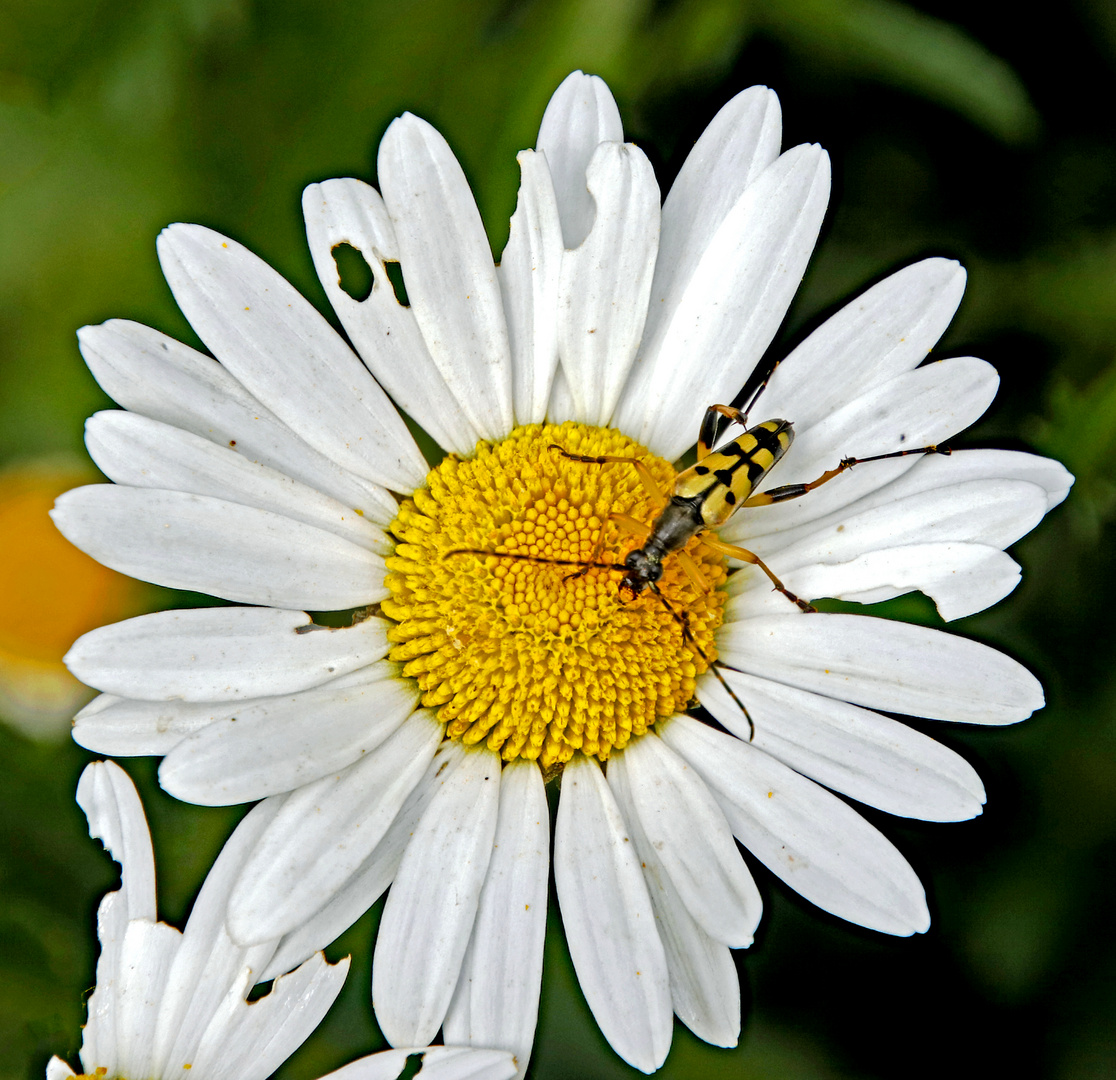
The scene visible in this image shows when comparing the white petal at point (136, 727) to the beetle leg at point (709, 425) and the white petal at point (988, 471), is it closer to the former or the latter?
the beetle leg at point (709, 425)

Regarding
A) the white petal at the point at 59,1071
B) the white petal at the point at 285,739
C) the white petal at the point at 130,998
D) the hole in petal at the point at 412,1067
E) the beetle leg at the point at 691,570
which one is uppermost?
the beetle leg at the point at 691,570

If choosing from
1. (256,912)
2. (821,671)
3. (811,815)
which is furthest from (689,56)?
(256,912)

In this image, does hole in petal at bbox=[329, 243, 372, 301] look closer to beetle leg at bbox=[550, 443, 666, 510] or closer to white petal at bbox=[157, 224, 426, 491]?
white petal at bbox=[157, 224, 426, 491]

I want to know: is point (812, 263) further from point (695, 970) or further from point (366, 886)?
point (366, 886)

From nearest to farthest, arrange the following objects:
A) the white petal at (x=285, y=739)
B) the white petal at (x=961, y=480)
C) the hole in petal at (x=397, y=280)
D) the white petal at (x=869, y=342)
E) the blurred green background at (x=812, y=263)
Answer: the white petal at (x=285, y=739), the white petal at (x=961, y=480), the white petal at (x=869, y=342), the hole in petal at (x=397, y=280), the blurred green background at (x=812, y=263)

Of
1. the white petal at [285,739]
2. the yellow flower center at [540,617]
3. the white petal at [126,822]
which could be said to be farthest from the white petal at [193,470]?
the white petal at [126,822]

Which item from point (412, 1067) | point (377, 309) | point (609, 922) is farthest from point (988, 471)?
point (412, 1067)

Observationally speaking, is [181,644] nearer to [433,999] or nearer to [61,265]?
[433,999]
